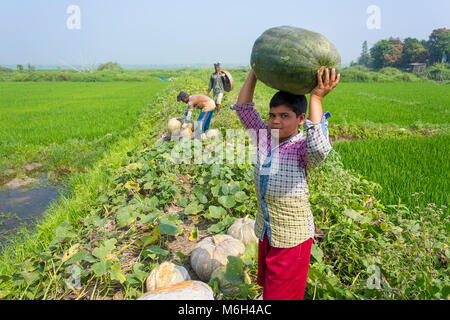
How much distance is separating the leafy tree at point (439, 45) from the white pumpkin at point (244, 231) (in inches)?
2168

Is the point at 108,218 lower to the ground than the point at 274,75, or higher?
lower

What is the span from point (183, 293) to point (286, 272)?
587mm

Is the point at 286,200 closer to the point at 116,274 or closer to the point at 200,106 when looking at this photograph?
the point at 116,274

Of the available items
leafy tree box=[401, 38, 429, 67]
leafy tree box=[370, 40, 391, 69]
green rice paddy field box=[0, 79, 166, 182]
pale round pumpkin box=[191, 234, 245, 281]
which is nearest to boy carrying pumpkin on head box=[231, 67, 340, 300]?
pale round pumpkin box=[191, 234, 245, 281]

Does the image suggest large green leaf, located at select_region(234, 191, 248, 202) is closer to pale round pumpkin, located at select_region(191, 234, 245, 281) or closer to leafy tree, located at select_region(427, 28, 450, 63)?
pale round pumpkin, located at select_region(191, 234, 245, 281)

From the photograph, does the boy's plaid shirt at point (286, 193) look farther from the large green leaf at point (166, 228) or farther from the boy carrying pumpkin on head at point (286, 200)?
the large green leaf at point (166, 228)

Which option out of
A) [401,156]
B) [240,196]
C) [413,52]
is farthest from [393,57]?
[240,196]

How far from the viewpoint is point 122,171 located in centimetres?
410

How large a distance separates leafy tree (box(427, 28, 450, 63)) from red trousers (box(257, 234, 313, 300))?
5561cm

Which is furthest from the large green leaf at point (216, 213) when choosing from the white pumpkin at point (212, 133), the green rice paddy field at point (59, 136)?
the green rice paddy field at point (59, 136)

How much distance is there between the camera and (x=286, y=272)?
1.50 m

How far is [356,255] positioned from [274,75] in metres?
1.50
